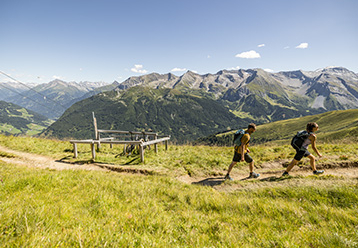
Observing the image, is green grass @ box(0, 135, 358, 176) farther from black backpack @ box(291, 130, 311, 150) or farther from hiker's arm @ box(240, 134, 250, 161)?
black backpack @ box(291, 130, 311, 150)

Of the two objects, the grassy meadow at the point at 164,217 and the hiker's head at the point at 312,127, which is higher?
the hiker's head at the point at 312,127

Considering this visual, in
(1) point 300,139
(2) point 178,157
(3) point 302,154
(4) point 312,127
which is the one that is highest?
(4) point 312,127

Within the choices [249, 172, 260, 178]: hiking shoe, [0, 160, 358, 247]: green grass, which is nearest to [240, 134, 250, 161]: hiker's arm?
[249, 172, 260, 178]: hiking shoe

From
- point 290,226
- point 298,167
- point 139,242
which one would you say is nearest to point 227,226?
point 290,226

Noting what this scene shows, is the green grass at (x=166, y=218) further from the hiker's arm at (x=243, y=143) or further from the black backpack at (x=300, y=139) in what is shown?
the black backpack at (x=300, y=139)

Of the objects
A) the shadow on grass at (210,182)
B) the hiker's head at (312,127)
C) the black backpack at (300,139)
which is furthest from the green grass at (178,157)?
the hiker's head at (312,127)

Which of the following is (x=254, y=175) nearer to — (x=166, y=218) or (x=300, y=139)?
(x=300, y=139)

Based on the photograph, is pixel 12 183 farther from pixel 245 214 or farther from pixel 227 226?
pixel 245 214

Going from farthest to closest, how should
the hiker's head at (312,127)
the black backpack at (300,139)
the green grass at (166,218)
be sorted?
the black backpack at (300,139), the hiker's head at (312,127), the green grass at (166,218)

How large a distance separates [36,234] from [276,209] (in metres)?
4.79

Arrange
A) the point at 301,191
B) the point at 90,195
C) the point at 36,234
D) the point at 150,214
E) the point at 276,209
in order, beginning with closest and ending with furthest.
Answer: the point at 36,234 → the point at 150,214 → the point at 276,209 → the point at 90,195 → the point at 301,191

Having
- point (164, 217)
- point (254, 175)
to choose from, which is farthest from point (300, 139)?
point (164, 217)

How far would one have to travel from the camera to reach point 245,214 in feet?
13.7

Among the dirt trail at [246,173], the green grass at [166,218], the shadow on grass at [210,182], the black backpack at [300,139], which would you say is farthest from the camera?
the shadow on grass at [210,182]
